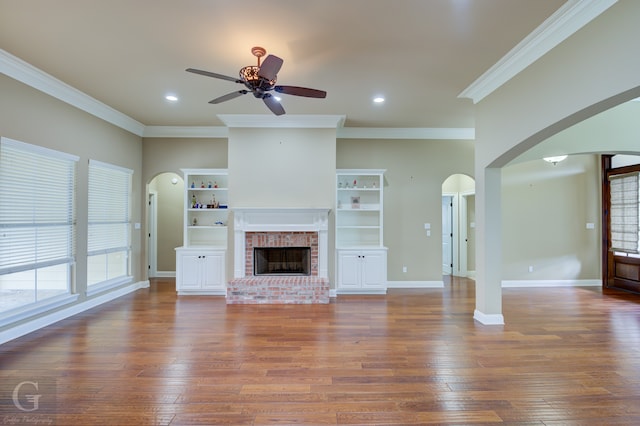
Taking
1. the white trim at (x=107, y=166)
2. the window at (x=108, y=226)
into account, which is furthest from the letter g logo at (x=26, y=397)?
the white trim at (x=107, y=166)

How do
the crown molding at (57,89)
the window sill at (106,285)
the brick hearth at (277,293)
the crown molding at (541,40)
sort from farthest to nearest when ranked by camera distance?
the brick hearth at (277,293) < the window sill at (106,285) < the crown molding at (57,89) < the crown molding at (541,40)

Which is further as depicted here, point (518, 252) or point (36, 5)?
point (518, 252)

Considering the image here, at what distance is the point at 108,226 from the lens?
17.0 feet

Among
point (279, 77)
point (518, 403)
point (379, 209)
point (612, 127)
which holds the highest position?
point (279, 77)

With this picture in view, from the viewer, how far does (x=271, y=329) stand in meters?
3.85

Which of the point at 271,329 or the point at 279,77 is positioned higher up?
the point at 279,77

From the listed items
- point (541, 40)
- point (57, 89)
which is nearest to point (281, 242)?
point (57, 89)

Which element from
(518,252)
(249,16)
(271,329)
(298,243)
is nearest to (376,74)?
(249,16)

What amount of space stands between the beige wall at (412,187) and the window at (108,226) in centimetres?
414

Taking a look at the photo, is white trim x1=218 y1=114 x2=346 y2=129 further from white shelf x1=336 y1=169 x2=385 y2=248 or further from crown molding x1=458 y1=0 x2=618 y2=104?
crown molding x1=458 y1=0 x2=618 y2=104

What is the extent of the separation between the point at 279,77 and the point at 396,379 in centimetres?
352

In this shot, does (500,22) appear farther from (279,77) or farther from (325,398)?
(325,398)

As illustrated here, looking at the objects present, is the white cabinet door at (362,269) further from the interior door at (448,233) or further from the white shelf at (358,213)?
the interior door at (448,233)

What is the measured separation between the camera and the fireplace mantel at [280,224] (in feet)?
17.5
